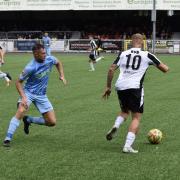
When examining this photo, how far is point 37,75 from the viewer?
9.36 m

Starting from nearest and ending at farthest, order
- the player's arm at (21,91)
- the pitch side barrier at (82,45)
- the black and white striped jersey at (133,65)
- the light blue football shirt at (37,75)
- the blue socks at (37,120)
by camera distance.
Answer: the black and white striped jersey at (133,65)
the player's arm at (21,91)
the light blue football shirt at (37,75)
the blue socks at (37,120)
the pitch side barrier at (82,45)

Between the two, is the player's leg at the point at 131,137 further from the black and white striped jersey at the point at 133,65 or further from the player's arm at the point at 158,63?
the player's arm at the point at 158,63

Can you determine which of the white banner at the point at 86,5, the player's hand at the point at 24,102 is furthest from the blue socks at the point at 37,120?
the white banner at the point at 86,5

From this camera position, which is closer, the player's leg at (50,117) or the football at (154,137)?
the football at (154,137)

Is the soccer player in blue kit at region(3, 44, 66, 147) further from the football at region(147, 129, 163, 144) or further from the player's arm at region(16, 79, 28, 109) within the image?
the football at region(147, 129, 163, 144)

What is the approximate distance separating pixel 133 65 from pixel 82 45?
3923cm

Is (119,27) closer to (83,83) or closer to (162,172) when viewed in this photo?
(83,83)

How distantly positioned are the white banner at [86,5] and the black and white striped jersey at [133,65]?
4324 cm

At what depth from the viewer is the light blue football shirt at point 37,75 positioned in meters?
9.22

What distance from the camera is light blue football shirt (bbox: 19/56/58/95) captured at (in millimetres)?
9220

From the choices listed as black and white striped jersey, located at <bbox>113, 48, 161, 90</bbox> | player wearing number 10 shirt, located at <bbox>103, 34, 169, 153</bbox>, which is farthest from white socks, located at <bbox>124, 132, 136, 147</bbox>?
black and white striped jersey, located at <bbox>113, 48, 161, 90</bbox>

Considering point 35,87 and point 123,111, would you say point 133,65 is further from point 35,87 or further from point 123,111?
point 35,87

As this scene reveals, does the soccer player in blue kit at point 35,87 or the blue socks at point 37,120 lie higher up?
the soccer player in blue kit at point 35,87

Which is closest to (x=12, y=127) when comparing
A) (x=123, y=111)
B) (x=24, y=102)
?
(x=24, y=102)
